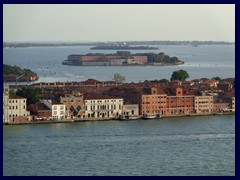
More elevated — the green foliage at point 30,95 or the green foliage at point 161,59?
the green foliage at point 161,59

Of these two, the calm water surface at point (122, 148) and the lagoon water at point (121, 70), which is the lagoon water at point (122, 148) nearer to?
the calm water surface at point (122, 148)

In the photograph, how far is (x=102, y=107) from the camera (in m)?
11.6

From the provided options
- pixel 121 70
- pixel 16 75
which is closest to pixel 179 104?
pixel 16 75

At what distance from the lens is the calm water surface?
6820mm

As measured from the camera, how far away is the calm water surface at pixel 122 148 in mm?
6820

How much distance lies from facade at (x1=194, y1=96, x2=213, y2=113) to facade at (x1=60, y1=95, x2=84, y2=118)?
157 centimetres

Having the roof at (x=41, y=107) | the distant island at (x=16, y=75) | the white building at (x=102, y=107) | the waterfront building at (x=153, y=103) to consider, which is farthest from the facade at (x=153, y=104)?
the distant island at (x=16, y=75)

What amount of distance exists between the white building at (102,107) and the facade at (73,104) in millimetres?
60

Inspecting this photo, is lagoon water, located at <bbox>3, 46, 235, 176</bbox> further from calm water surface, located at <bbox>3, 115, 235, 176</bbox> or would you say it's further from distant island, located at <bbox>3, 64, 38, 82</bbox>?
distant island, located at <bbox>3, 64, 38, 82</bbox>

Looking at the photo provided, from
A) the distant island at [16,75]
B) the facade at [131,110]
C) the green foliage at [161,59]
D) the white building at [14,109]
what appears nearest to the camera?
the white building at [14,109]

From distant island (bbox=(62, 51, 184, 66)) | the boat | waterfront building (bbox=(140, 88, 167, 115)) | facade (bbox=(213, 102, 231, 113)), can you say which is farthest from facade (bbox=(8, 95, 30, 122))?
distant island (bbox=(62, 51, 184, 66))

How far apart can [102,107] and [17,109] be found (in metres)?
1.16
